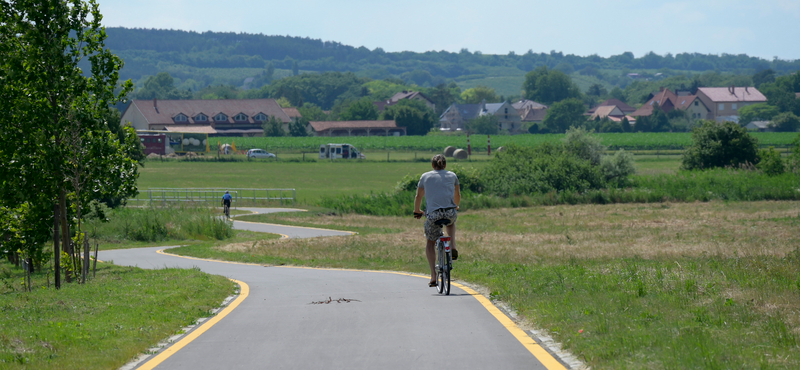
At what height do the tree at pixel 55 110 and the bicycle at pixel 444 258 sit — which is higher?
the tree at pixel 55 110

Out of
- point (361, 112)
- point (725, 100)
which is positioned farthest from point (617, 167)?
point (725, 100)

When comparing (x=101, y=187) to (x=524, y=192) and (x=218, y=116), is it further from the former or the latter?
(x=218, y=116)

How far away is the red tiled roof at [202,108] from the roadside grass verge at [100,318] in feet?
431

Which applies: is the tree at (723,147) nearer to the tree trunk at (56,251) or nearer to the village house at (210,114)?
the tree trunk at (56,251)

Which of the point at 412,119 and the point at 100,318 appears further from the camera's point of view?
the point at 412,119

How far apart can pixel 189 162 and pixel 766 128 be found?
424ft

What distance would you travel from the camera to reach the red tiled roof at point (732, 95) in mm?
192750

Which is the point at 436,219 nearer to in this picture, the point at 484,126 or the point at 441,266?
the point at 441,266

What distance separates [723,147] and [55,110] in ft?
168

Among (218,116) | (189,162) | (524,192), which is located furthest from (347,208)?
(218,116)

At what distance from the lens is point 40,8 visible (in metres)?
13.9

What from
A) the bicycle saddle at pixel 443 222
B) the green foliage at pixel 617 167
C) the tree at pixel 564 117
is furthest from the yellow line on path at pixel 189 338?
the tree at pixel 564 117

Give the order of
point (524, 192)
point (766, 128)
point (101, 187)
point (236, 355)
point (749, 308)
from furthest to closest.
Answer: point (766, 128)
point (524, 192)
point (101, 187)
point (749, 308)
point (236, 355)

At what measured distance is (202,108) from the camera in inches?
5802
